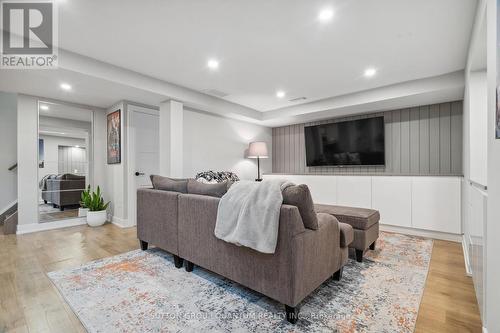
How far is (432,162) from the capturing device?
12.6 feet

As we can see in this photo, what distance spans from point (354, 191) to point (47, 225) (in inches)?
198

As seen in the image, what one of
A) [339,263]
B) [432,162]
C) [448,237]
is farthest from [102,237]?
[432,162]

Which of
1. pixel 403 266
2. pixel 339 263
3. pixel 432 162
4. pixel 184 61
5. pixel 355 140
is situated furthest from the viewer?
pixel 355 140

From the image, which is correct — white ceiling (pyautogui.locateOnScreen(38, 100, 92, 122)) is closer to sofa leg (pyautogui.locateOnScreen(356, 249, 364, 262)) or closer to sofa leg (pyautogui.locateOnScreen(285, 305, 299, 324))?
sofa leg (pyautogui.locateOnScreen(285, 305, 299, 324))

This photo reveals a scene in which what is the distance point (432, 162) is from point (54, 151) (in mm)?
6200

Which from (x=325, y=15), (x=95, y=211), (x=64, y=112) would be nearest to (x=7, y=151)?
(x=64, y=112)

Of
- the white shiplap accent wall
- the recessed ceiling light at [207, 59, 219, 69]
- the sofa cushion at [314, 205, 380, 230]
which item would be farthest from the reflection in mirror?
the white shiplap accent wall

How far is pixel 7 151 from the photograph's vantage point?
13.5 ft

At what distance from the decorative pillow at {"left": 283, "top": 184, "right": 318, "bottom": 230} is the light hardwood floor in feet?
2.91

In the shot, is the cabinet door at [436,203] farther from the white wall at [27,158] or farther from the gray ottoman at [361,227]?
the white wall at [27,158]

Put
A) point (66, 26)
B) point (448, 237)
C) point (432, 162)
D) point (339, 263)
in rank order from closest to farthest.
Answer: point (339, 263)
point (66, 26)
point (448, 237)
point (432, 162)

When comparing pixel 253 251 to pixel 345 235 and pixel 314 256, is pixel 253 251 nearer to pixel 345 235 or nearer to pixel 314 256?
pixel 314 256

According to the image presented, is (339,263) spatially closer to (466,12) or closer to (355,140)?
(466,12)

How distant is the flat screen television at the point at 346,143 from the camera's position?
4242 millimetres
